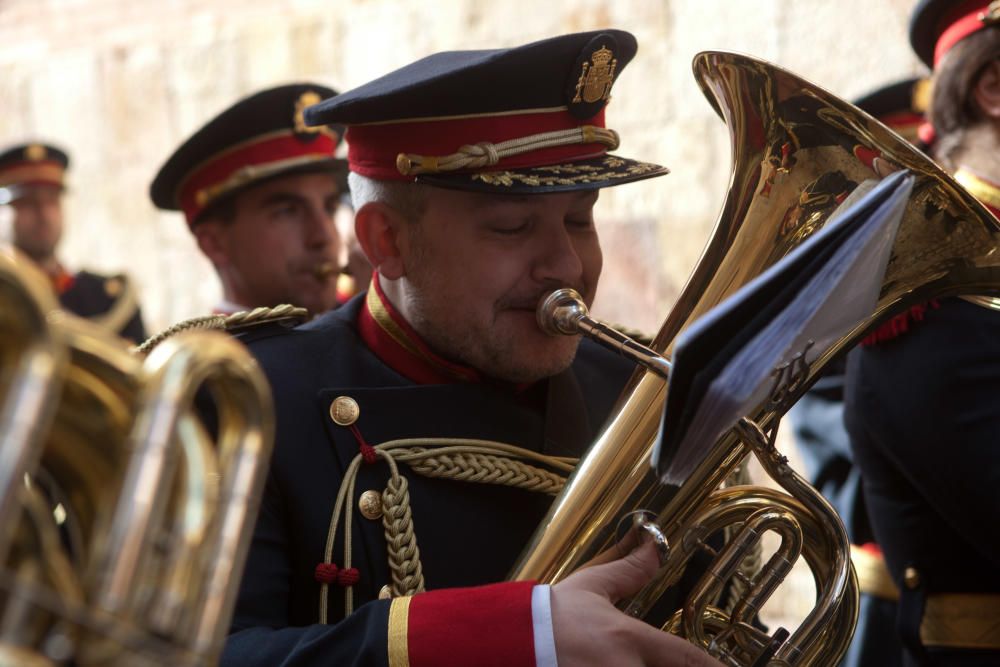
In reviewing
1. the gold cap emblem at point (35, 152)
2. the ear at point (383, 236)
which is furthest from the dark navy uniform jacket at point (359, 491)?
the gold cap emblem at point (35, 152)

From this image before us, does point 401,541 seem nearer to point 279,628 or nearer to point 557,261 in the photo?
point 279,628

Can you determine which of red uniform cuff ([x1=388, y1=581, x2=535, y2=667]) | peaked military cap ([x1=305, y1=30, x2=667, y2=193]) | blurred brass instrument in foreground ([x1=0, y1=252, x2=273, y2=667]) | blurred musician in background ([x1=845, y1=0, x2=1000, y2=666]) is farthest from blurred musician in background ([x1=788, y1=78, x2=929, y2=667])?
blurred brass instrument in foreground ([x1=0, y1=252, x2=273, y2=667])

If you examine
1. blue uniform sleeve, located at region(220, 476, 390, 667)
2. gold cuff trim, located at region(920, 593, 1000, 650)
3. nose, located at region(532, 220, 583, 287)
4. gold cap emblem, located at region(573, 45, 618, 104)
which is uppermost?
gold cap emblem, located at region(573, 45, 618, 104)

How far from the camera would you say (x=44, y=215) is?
6.46 meters

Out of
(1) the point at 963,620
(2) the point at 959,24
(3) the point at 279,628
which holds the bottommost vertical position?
(1) the point at 963,620

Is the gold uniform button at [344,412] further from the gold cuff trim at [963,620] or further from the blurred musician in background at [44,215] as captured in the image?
the blurred musician in background at [44,215]

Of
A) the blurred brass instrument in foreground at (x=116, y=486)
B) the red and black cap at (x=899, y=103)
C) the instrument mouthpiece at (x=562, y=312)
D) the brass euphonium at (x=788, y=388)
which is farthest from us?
the red and black cap at (x=899, y=103)

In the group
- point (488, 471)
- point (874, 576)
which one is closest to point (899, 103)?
point (874, 576)

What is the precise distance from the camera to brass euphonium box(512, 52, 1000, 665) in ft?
6.03

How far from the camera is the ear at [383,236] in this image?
7.10 ft

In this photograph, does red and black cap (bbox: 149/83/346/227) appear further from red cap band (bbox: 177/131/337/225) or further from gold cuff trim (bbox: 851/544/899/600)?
gold cuff trim (bbox: 851/544/899/600)

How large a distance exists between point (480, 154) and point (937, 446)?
1075 mm

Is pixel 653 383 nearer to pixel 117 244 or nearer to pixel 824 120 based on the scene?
pixel 824 120

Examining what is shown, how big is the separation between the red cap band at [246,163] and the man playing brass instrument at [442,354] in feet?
4.79
